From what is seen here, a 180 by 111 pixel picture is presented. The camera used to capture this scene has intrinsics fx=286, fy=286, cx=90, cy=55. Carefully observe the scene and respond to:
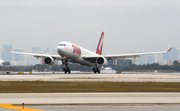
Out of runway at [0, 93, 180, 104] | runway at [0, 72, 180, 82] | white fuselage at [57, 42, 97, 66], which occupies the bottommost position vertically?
runway at [0, 93, 180, 104]

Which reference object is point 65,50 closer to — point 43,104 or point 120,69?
point 120,69

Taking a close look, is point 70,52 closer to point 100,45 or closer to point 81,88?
point 100,45

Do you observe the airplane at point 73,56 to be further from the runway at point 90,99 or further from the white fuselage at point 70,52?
the runway at point 90,99

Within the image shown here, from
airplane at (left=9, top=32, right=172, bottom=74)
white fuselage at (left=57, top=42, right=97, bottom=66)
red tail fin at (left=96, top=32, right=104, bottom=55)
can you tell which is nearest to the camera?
white fuselage at (left=57, top=42, right=97, bottom=66)

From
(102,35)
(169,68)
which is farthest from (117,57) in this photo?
(169,68)

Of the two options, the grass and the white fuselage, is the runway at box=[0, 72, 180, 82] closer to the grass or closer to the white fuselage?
the white fuselage

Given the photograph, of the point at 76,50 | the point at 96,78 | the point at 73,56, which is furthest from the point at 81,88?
the point at 76,50

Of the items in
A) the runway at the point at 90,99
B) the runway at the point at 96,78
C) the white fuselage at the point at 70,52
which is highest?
the white fuselage at the point at 70,52

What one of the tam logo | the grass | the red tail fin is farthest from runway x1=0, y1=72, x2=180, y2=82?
the red tail fin

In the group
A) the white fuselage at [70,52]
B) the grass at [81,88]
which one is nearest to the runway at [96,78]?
the white fuselage at [70,52]

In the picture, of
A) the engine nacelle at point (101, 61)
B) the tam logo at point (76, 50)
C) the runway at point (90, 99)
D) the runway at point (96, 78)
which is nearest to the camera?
the runway at point (90, 99)

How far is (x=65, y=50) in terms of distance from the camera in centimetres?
6169

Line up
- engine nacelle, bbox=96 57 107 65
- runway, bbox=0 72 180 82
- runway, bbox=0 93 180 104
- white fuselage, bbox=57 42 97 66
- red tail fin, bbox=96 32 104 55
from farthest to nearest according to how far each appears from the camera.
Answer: red tail fin, bbox=96 32 104 55, engine nacelle, bbox=96 57 107 65, white fuselage, bbox=57 42 97 66, runway, bbox=0 72 180 82, runway, bbox=0 93 180 104

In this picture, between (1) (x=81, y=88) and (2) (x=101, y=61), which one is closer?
(1) (x=81, y=88)
